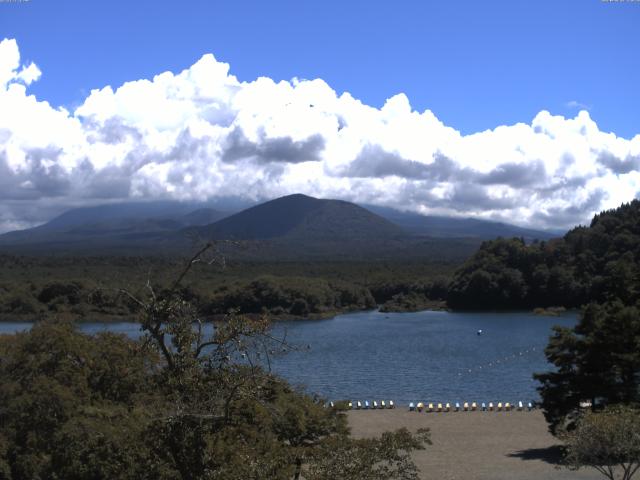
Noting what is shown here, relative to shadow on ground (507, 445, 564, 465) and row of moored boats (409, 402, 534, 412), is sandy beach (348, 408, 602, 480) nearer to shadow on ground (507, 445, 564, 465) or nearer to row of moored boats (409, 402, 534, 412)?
shadow on ground (507, 445, 564, 465)

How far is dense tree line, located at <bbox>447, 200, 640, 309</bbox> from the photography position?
86062 mm

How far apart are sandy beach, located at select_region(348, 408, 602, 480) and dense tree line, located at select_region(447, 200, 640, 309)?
55490 millimetres

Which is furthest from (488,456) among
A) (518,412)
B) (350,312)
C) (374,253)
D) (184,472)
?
(374,253)

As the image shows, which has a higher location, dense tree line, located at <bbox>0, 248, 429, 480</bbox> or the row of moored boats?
dense tree line, located at <bbox>0, 248, 429, 480</bbox>

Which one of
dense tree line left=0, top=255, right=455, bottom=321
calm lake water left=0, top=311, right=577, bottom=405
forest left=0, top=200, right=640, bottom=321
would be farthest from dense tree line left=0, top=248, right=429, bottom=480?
forest left=0, top=200, right=640, bottom=321

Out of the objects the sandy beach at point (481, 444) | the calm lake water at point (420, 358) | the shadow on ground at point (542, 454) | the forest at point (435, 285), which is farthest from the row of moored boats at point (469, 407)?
the forest at point (435, 285)

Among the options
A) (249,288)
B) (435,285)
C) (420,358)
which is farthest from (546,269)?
(420,358)

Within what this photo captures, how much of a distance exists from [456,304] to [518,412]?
193 ft

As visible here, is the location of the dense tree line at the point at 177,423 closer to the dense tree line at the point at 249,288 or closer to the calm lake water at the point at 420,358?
the calm lake water at the point at 420,358

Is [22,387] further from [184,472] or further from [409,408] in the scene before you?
[409,408]

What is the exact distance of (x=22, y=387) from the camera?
14.9m

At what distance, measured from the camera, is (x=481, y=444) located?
25359 mm

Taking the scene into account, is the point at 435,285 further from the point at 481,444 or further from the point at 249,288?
the point at 481,444

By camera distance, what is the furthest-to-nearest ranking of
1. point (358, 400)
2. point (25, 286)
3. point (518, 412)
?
point (25, 286) → point (358, 400) → point (518, 412)
